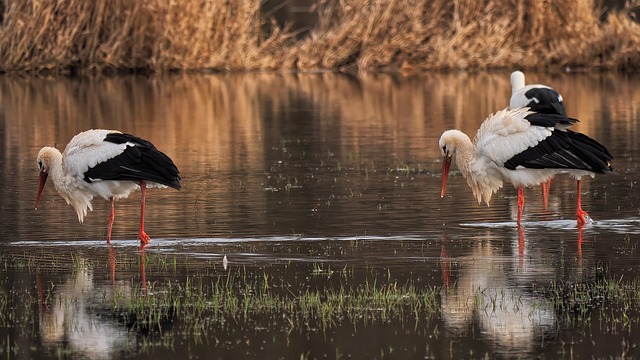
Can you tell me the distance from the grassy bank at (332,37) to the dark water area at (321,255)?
364 inches

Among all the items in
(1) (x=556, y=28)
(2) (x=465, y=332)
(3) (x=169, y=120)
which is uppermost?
(1) (x=556, y=28)

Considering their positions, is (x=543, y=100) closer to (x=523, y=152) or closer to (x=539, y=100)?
(x=539, y=100)

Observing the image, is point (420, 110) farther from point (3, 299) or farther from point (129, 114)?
point (3, 299)

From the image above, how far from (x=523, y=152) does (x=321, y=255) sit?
2.38 meters

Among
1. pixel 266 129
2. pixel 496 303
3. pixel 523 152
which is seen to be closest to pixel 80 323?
pixel 496 303

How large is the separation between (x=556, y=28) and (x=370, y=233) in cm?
2150

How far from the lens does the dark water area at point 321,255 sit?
340 inches

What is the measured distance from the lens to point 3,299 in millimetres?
9797

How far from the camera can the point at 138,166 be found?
40.3 ft

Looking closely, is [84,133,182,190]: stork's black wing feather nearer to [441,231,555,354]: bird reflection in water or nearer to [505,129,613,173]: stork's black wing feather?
[441,231,555,354]: bird reflection in water

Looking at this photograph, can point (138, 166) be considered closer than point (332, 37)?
Yes

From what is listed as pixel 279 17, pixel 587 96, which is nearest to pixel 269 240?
pixel 587 96

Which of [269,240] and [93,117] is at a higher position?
[93,117]

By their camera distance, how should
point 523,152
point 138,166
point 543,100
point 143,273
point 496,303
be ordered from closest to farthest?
point 496,303 → point 143,273 → point 138,166 → point 523,152 → point 543,100
